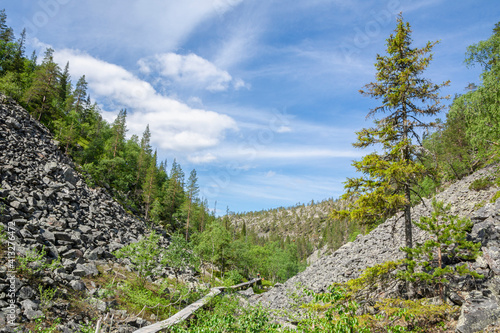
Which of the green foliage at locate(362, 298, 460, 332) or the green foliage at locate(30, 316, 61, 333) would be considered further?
the green foliage at locate(30, 316, 61, 333)

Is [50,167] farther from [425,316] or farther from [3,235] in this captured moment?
[425,316]

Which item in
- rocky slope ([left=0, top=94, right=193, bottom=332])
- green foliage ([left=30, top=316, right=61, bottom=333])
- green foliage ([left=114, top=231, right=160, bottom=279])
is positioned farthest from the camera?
green foliage ([left=114, top=231, right=160, bottom=279])

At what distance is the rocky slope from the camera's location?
11.3 metres

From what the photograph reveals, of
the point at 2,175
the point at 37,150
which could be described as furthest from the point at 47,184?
the point at 37,150

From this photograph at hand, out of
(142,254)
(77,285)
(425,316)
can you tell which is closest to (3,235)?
(77,285)

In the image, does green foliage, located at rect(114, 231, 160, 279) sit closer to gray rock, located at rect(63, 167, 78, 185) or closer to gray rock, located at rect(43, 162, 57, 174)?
gray rock, located at rect(43, 162, 57, 174)

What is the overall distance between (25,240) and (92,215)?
1380cm

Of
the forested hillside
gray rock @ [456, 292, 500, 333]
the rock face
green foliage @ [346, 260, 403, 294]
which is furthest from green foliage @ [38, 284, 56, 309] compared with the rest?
gray rock @ [456, 292, 500, 333]

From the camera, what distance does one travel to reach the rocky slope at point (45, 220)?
11.3m

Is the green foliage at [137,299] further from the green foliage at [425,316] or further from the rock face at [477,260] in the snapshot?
the green foliage at [425,316]

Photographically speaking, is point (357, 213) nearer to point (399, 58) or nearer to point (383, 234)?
point (399, 58)

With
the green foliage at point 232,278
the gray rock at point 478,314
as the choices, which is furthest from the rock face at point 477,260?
the green foliage at point 232,278

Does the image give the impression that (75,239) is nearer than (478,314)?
No

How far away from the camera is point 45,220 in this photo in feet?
65.4
